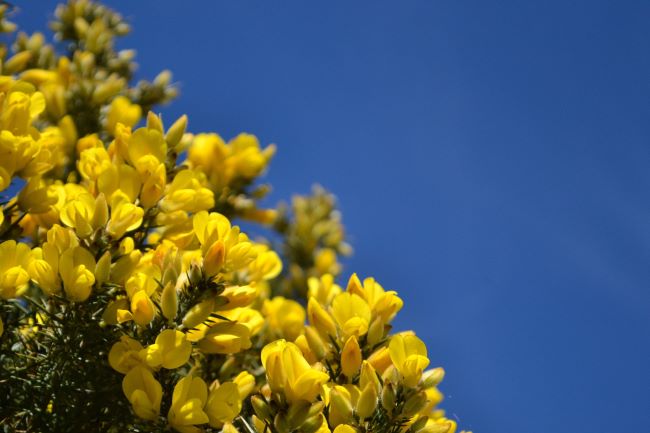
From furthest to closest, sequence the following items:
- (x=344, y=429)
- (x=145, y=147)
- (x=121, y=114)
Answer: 1. (x=121, y=114)
2. (x=145, y=147)
3. (x=344, y=429)

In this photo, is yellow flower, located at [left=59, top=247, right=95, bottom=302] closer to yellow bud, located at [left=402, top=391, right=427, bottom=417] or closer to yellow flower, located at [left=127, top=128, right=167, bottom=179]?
yellow flower, located at [left=127, top=128, right=167, bottom=179]

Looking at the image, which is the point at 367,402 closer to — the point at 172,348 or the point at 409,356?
the point at 409,356

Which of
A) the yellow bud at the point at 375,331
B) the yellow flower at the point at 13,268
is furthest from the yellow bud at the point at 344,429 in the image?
the yellow flower at the point at 13,268

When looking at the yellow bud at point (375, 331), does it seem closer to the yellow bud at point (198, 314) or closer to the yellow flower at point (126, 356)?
the yellow bud at point (198, 314)

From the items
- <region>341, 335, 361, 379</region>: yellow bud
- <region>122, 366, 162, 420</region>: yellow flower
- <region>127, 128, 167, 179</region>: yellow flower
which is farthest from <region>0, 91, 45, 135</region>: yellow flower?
<region>341, 335, 361, 379</region>: yellow bud

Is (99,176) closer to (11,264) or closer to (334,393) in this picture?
(11,264)

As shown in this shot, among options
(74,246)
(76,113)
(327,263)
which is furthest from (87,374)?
(327,263)

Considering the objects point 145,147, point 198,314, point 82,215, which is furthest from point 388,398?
point 145,147
